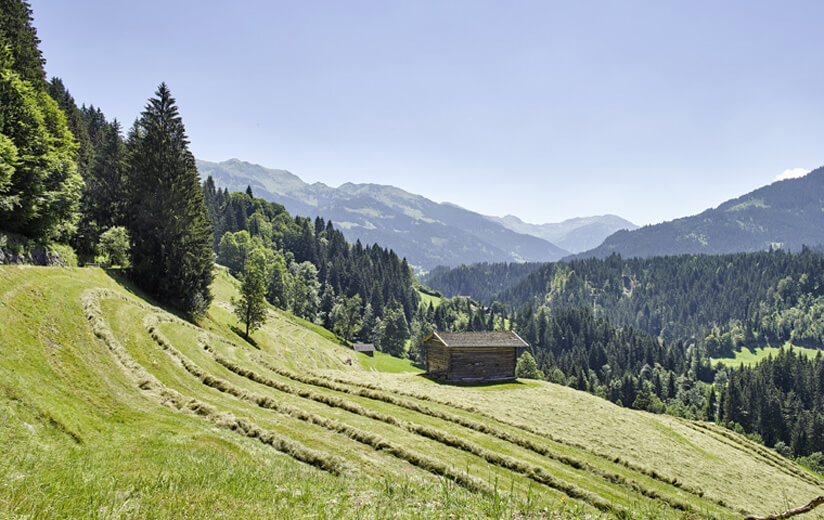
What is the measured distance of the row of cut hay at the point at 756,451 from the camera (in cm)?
4400

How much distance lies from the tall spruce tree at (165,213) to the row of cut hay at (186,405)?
1917 centimetres

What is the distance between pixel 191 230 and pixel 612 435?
4737 centimetres

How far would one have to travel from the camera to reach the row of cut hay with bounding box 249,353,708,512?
22.9 m

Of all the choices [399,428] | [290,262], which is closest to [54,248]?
[399,428]

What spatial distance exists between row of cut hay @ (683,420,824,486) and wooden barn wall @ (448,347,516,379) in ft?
74.8

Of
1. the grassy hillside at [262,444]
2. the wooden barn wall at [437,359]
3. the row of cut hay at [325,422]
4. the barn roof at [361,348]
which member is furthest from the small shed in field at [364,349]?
the row of cut hay at [325,422]

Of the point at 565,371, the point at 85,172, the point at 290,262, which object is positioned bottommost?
the point at 565,371

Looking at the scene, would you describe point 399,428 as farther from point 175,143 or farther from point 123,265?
point 175,143

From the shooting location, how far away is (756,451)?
154 ft

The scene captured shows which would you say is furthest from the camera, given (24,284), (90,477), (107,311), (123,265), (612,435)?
(123,265)

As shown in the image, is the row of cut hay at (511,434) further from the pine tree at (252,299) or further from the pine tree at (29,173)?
the pine tree at (252,299)

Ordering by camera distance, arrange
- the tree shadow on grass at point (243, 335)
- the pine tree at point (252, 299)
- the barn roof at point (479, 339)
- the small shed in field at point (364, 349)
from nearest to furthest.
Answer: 1. the barn roof at point (479, 339)
2. the tree shadow on grass at point (243, 335)
3. the pine tree at point (252, 299)
4. the small shed in field at point (364, 349)

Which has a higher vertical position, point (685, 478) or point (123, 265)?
point (123, 265)

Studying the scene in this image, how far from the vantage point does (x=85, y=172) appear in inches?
2303
